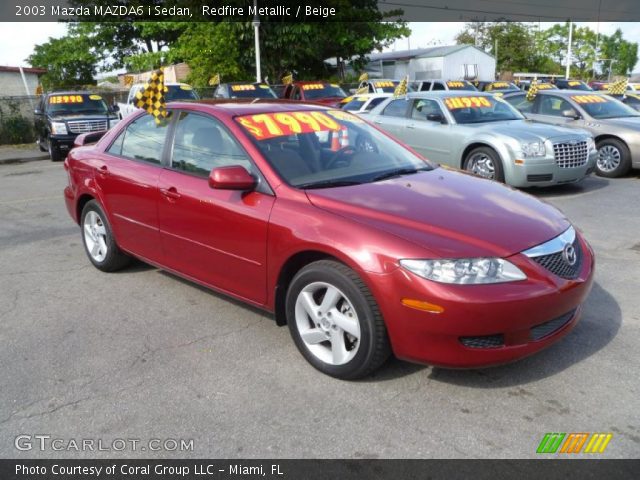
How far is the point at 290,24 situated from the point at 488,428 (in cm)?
2546

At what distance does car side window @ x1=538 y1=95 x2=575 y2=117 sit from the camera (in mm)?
10773

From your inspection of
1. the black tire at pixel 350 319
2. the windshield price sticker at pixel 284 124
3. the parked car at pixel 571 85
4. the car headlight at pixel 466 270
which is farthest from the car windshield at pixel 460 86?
the car headlight at pixel 466 270

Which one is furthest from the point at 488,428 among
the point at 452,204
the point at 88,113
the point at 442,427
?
the point at 88,113

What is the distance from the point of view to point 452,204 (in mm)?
3432

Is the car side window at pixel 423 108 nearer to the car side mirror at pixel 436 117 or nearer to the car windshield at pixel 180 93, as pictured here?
the car side mirror at pixel 436 117

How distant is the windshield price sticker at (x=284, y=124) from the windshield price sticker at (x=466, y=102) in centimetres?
Answer: 552

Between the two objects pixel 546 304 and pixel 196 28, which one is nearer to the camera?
pixel 546 304

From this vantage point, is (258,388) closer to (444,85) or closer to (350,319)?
(350,319)

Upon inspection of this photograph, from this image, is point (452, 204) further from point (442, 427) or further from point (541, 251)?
point (442, 427)

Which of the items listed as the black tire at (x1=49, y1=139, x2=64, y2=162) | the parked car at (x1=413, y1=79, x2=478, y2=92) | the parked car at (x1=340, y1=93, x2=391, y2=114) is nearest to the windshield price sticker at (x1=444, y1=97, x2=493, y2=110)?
the parked car at (x1=340, y1=93, x2=391, y2=114)

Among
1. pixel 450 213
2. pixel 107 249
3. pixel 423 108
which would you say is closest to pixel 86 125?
pixel 423 108
